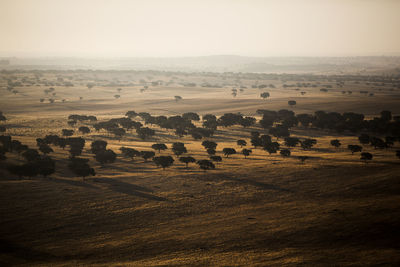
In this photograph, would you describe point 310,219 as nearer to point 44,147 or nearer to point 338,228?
point 338,228

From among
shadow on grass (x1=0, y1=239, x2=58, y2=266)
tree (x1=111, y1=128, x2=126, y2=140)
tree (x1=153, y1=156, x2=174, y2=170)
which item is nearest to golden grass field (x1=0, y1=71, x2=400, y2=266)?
shadow on grass (x1=0, y1=239, x2=58, y2=266)

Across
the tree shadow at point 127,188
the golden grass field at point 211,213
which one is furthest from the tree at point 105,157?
the tree shadow at point 127,188

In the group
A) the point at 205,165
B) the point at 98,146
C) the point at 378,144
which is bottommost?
the point at 205,165

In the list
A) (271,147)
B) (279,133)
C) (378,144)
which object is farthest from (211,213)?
(279,133)

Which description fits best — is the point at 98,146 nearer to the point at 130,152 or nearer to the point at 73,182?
the point at 130,152

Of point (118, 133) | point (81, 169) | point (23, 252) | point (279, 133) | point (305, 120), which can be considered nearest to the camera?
point (23, 252)

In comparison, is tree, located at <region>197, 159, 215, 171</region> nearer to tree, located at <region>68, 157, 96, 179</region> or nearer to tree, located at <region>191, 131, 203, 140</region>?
tree, located at <region>68, 157, 96, 179</region>

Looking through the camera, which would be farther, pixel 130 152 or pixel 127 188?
pixel 130 152

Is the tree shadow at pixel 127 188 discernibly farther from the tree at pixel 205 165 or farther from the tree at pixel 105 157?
the tree at pixel 205 165

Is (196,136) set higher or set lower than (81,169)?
higher

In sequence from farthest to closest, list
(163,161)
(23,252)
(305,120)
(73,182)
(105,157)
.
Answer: (305,120)
(105,157)
(163,161)
(73,182)
(23,252)
